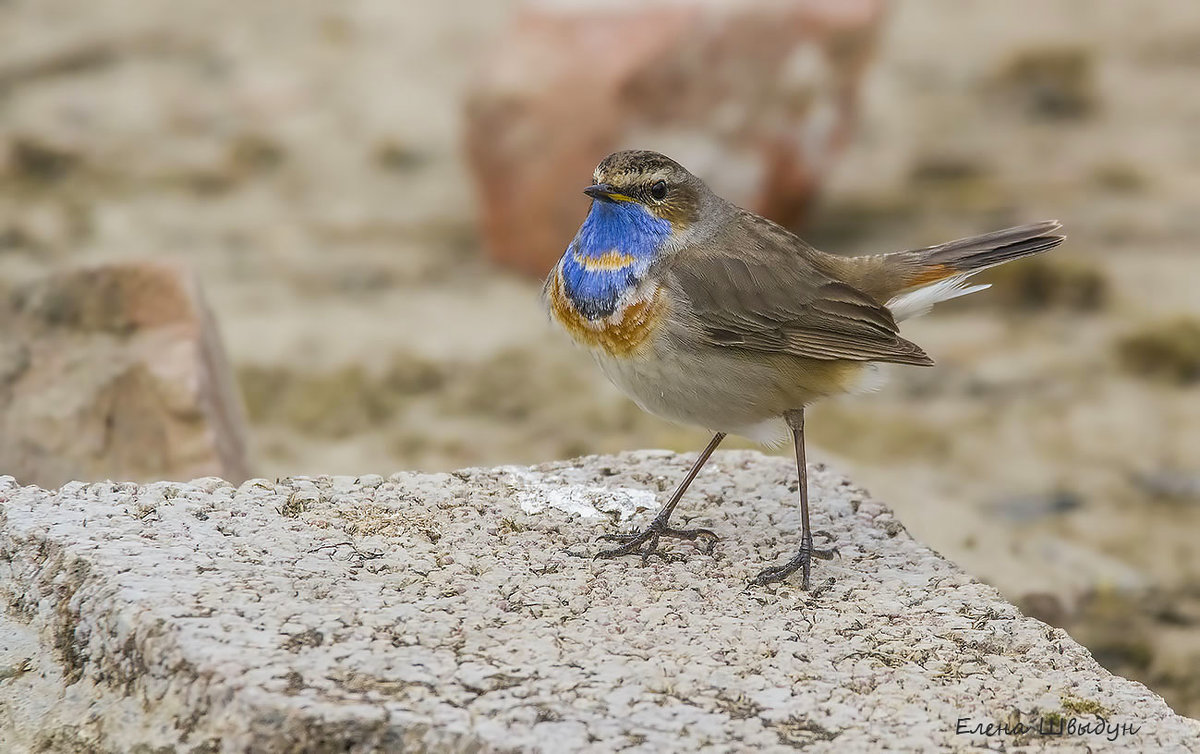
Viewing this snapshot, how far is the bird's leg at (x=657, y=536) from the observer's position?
14.2 ft

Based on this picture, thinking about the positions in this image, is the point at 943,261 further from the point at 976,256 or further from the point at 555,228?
the point at 555,228

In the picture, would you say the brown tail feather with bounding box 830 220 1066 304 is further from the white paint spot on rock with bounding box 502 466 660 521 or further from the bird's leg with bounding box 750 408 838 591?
the white paint spot on rock with bounding box 502 466 660 521

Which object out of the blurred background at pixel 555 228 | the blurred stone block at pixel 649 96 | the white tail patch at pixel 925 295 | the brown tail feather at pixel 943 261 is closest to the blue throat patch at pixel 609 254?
the brown tail feather at pixel 943 261

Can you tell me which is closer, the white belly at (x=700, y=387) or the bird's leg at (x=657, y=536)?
the bird's leg at (x=657, y=536)

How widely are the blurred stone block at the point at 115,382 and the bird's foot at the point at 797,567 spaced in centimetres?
228

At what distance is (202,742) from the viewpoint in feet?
10.8

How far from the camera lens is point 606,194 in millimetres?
4574

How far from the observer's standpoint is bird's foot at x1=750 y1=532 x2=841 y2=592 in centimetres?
422

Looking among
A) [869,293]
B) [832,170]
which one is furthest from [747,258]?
[832,170]

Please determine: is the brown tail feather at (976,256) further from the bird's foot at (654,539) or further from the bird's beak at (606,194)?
the bird's foot at (654,539)

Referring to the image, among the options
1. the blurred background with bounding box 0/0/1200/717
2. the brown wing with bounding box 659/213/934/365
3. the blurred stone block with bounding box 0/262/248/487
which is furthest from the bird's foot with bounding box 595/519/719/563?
the blurred stone block with bounding box 0/262/248/487

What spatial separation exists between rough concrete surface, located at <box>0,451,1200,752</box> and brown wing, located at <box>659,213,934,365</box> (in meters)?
0.58

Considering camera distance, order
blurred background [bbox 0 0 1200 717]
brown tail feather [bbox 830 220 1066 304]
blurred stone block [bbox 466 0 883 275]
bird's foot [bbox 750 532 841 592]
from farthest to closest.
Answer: blurred stone block [bbox 466 0 883 275] < blurred background [bbox 0 0 1200 717] < brown tail feather [bbox 830 220 1066 304] < bird's foot [bbox 750 532 841 592]

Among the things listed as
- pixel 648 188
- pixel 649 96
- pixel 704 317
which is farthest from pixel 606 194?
pixel 649 96
